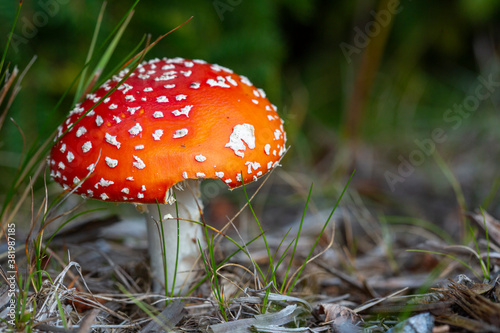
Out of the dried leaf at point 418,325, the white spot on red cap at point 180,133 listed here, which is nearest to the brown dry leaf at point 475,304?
the dried leaf at point 418,325

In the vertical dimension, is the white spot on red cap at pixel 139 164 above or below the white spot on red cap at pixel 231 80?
below

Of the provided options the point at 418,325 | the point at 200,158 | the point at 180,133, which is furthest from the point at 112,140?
the point at 418,325

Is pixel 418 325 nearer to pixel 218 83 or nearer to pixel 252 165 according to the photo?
pixel 252 165

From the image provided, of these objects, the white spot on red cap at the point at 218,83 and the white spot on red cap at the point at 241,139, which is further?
the white spot on red cap at the point at 218,83

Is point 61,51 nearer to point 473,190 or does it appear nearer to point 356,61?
point 356,61

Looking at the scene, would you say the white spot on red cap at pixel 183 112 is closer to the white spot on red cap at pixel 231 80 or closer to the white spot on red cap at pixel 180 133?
the white spot on red cap at pixel 180 133

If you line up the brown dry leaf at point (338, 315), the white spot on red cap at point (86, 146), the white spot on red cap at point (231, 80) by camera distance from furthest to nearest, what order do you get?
1. the white spot on red cap at point (231, 80)
2. the white spot on red cap at point (86, 146)
3. the brown dry leaf at point (338, 315)

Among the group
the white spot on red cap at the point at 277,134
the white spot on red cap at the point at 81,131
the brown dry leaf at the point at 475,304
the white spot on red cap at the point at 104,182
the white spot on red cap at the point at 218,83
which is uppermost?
the white spot on red cap at the point at 218,83

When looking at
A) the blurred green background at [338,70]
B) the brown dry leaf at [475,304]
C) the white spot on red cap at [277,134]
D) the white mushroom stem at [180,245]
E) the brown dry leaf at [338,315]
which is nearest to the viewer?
the brown dry leaf at [475,304]
